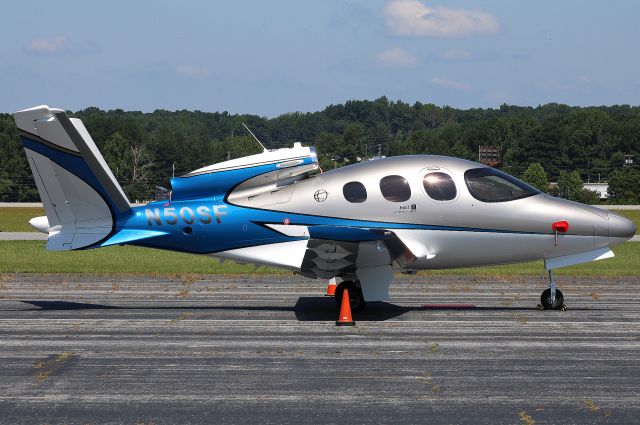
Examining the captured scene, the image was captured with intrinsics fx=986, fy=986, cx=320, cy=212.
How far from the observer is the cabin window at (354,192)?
18.9m

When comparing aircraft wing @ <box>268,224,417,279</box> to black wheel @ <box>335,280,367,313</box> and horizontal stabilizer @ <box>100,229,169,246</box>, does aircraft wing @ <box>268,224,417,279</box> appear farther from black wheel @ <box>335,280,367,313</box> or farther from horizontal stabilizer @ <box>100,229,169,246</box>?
horizontal stabilizer @ <box>100,229,169,246</box>

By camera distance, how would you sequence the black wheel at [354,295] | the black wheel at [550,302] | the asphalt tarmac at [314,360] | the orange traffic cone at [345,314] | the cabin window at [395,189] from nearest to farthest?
the asphalt tarmac at [314,360]
the orange traffic cone at [345,314]
the cabin window at [395,189]
the black wheel at [354,295]
the black wheel at [550,302]

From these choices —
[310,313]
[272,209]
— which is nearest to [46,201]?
[272,209]

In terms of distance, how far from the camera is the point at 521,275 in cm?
2925

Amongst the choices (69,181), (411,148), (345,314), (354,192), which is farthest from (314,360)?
(411,148)

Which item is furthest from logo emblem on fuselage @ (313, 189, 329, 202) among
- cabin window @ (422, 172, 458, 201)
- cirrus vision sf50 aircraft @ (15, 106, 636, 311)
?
cabin window @ (422, 172, 458, 201)

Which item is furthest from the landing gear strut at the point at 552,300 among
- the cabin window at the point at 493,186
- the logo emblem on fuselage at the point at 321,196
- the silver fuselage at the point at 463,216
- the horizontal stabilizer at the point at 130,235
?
the horizontal stabilizer at the point at 130,235

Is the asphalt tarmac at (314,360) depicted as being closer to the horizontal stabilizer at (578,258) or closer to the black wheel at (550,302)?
the black wheel at (550,302)

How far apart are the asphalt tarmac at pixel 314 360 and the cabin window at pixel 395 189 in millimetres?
2273

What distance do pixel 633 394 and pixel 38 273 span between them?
21636mm

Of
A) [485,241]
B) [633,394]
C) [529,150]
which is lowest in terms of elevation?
[633,394]

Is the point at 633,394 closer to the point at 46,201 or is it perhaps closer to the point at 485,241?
the point at 485,241

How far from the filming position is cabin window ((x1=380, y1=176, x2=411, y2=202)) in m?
18.8

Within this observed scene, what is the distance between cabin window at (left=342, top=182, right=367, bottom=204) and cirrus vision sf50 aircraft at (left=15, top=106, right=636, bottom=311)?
2 centimetres
